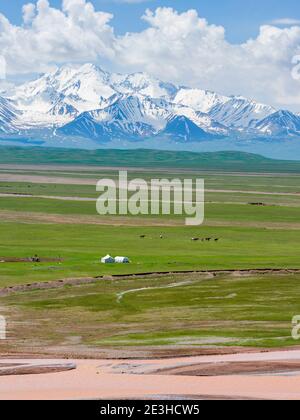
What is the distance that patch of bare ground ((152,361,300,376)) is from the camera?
4694 centimetres

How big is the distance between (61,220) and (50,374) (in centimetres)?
9327

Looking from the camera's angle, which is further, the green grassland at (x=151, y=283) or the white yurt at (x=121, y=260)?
the white yurt at (x=121, y=260)

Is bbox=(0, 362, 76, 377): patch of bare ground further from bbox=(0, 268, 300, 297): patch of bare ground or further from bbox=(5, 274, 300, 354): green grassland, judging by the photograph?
bbox=(0, 268, 300, 297): patch of bare ground

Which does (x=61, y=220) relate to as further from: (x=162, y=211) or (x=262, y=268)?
(x=262, y=268)

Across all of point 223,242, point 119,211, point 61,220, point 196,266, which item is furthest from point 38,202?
point 196,266

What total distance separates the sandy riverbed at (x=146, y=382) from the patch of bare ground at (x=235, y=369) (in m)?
0.06

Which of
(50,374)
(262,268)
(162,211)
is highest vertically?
(162,211)

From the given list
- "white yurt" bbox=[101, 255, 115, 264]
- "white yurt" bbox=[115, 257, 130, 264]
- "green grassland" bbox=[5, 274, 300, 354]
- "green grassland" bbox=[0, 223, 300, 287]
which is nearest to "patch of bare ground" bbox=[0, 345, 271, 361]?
"green grassland" bbox=[5, 274, 300, 354]

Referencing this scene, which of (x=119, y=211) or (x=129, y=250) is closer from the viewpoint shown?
(x=129, y=250)

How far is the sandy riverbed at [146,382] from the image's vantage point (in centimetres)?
4281

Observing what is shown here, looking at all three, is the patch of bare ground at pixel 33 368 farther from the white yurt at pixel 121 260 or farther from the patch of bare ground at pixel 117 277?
Answer: the white yurt at pixel 121 260

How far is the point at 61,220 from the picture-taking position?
139 meters

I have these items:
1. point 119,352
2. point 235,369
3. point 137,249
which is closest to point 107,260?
point 137,249

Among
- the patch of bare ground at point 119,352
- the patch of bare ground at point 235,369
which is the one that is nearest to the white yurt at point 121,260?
the patch of bare ground at point 119,352
